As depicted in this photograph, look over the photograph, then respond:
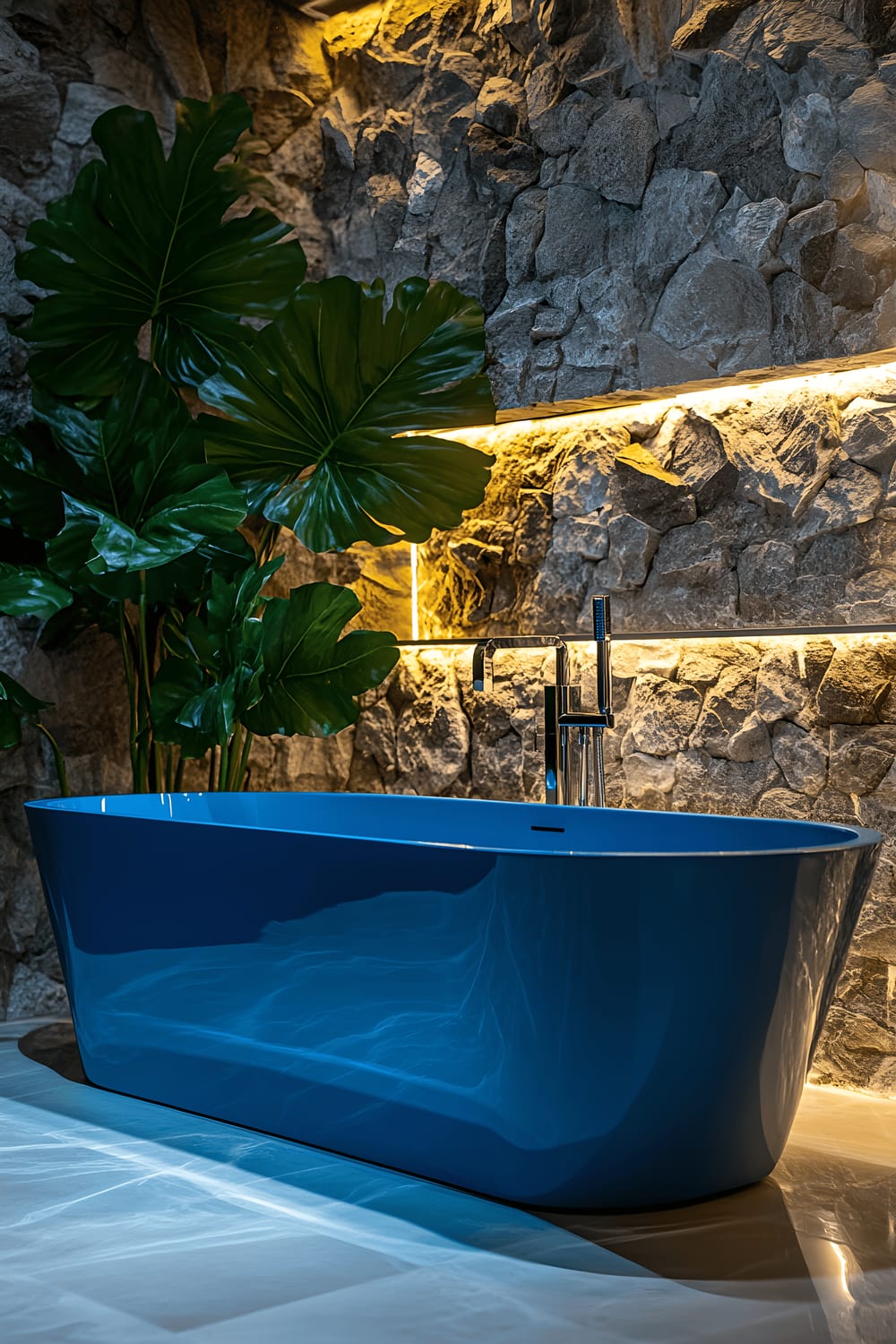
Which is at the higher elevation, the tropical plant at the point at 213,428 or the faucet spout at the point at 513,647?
the tropical plant at the point at 213,428

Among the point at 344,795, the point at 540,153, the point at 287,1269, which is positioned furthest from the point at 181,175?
the point at 287,1269

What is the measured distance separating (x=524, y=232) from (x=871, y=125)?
0.89 meters

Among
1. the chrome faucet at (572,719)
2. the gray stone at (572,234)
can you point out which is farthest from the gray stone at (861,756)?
the gray stone at (572,234)

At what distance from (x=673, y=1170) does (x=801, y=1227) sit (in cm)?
18

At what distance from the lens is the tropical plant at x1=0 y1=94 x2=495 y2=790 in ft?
9.14

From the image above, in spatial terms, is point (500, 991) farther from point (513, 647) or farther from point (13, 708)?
point (13, 708)

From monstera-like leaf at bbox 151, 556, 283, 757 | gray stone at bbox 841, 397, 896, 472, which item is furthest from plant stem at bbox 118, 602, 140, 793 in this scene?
gray stone at bbox 841, 397, 896, 472

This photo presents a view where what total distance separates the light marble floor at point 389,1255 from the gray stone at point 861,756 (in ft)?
2.10

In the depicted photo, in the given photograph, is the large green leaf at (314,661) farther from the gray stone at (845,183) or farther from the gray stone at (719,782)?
the gray stone at (845,183)

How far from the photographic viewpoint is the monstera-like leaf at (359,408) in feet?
9.19

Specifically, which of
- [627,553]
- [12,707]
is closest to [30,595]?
[12,707]

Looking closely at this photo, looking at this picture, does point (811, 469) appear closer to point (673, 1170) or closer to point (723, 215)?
point (723, 215)

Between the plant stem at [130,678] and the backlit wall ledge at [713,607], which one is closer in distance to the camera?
the backlit wall ledge at [713,607]

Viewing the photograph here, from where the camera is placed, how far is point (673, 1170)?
71.0 inches
